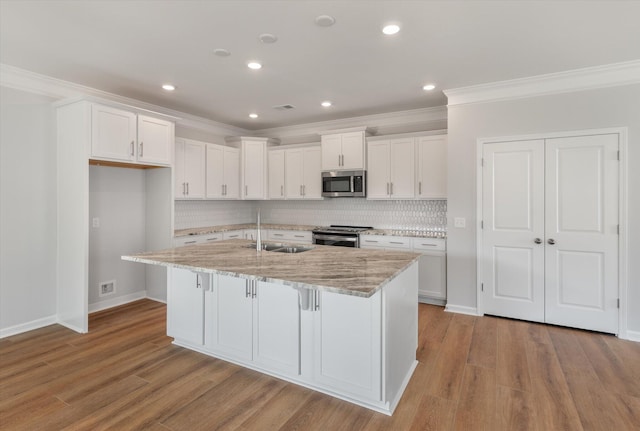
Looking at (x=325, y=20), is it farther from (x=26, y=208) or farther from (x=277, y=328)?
(x=26, y=208)

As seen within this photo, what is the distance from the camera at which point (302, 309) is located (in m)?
2.44

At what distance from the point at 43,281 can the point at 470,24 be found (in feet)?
16.0

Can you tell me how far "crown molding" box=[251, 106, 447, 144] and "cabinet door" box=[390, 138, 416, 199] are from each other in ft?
1.50

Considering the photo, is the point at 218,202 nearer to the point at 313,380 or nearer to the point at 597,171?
the point at 313,380

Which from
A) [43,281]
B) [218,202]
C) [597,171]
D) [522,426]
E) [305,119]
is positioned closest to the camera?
[522,426]

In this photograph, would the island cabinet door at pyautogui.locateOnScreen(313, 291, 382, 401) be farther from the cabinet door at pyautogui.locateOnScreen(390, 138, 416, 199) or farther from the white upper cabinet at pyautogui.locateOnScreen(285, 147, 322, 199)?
the white upper cabinet at pyautogui.locateOnScreen(285, 147, 322, 199)

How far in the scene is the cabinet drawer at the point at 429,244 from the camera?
4367 mm

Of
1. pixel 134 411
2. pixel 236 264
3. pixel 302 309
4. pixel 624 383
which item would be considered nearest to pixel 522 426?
pixel 624 383

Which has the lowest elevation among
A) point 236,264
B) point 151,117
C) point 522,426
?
point 522,426

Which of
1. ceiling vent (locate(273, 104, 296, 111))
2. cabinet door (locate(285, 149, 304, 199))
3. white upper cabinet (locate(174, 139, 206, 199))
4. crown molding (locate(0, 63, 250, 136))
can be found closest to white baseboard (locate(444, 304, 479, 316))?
cabinet door (locate(285, 149, 304, 199))

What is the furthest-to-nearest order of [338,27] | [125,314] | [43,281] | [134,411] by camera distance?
1. [125,314]
2. [43,281]
3. [338,27]
4. [134,411]

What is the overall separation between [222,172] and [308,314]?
3702 mm

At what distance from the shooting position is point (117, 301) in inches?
176

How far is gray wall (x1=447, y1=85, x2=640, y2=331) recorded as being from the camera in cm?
335
